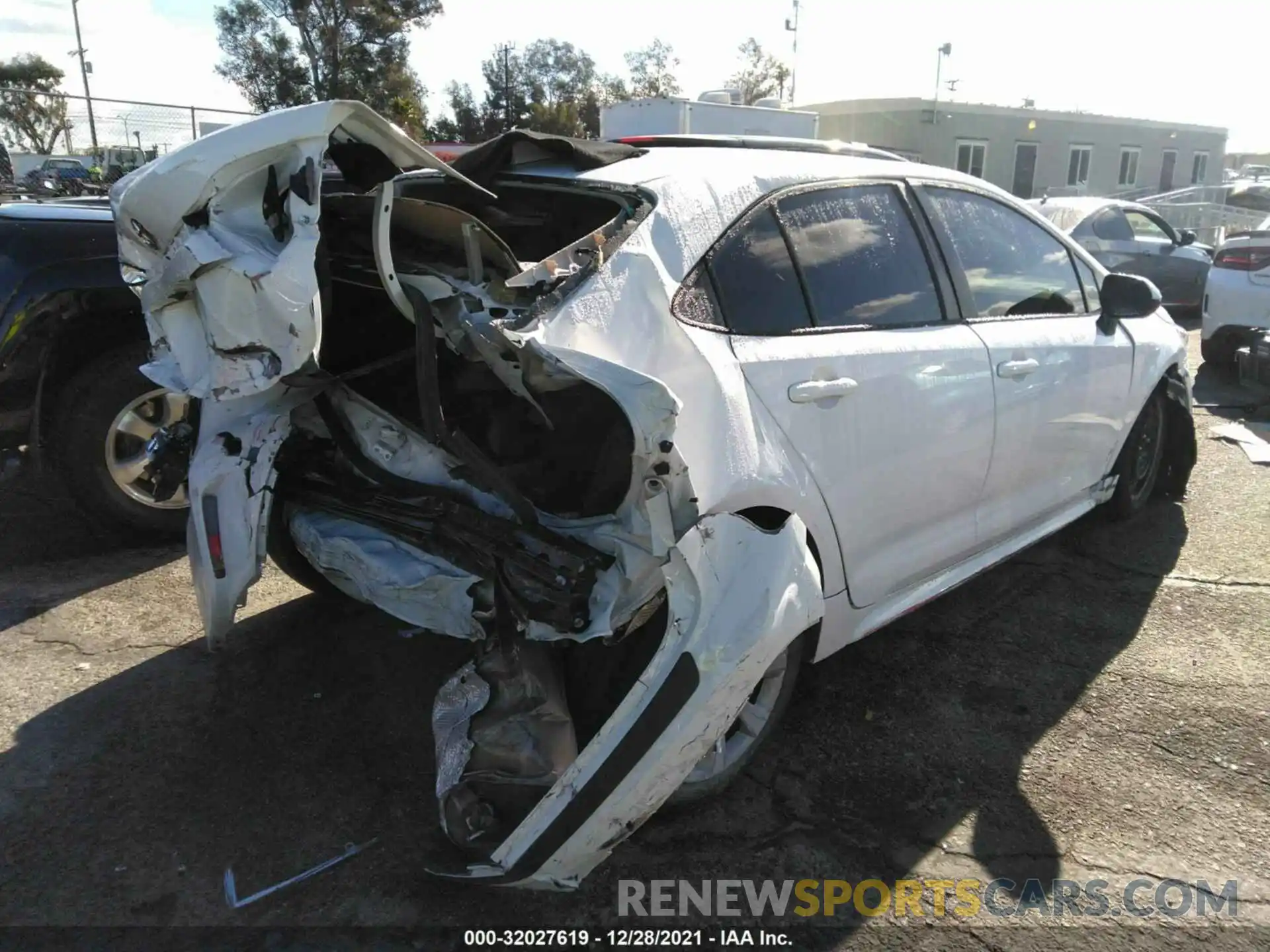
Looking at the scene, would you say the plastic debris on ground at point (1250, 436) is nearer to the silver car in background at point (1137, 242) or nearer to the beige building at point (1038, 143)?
the silver car in background at point (1137, 242)

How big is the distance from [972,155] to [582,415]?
2749 cm

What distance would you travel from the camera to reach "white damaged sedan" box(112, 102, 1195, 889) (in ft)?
7.03

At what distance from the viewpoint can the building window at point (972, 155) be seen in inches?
1028

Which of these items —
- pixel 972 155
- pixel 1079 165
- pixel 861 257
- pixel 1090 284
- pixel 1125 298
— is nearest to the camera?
pixel 861 257

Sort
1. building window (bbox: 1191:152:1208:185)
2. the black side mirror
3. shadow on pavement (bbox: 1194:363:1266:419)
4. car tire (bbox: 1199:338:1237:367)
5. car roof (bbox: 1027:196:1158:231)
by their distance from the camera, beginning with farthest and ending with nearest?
building window (bbox: 1191:152:1208:185) < car roof (bbox: 1027:196:1158:231) < car tire (bbox: 1199:338:1237:367) < shadow on pavement (bbox: 1194:363:1266:419) < the black side mirror

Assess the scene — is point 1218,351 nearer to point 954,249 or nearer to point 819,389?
point 954,249

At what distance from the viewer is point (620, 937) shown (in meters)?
2.29

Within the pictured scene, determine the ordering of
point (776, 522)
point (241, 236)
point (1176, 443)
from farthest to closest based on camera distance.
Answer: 1. point (1176, 443)
2. point (776, 522)
3. point (241, 236)

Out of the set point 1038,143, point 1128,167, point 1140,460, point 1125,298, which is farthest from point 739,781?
point 1128,167

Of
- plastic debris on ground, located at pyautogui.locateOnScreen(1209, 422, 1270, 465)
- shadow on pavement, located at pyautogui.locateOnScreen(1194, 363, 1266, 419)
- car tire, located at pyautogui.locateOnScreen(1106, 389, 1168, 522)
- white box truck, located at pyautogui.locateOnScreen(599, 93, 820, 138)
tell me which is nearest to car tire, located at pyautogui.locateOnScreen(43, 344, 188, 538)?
car tire, located at pyautogui.locateOnScreen(1106, 389, 1168, 522)

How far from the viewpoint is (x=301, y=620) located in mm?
3834

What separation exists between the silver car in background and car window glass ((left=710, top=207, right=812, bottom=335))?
8332 mm

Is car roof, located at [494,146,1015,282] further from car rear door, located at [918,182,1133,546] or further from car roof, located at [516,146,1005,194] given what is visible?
car rear door, located at [918,182,1133,546]

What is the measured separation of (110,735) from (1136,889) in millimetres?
3131
